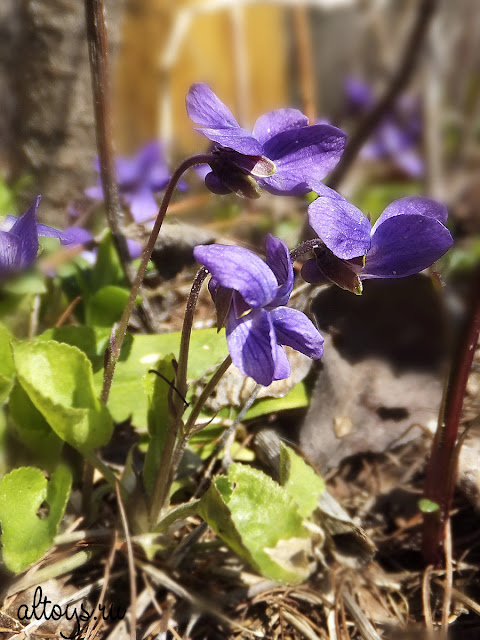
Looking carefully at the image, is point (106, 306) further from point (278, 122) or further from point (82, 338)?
point (278, 122)

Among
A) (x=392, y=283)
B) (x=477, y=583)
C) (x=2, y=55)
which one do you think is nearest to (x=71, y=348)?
(x=392, y=283)

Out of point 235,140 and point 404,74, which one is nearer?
point 235,140

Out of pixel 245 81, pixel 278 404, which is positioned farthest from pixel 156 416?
pixel 245 81

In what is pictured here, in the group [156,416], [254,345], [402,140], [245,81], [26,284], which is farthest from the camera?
[402,140]

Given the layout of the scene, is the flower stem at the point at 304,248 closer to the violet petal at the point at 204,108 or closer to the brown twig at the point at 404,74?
the violet petal at the point at 204,108

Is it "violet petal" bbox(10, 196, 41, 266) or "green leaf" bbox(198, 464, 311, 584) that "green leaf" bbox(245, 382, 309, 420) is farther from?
"violet petal" bbox(10, 196, 41, 266)

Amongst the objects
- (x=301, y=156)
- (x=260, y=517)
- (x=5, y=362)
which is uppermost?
(x=301, y=156)

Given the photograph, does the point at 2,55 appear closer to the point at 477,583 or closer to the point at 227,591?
the point at 227,591

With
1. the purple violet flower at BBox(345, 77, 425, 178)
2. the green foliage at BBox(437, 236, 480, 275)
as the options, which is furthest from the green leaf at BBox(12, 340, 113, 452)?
the purple violet flower at BBox(345, 77, 425, 178)
